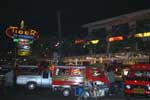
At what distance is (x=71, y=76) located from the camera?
2523cm

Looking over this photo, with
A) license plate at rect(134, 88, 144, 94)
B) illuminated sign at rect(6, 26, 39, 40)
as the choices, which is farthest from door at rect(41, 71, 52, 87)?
illuminated sign at rect(6, 26, 39, 40)

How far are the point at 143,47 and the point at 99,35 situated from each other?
22611 mm

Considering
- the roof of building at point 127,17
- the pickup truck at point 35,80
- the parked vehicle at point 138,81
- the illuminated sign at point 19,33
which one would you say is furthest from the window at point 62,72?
the roof of building at point 127,17

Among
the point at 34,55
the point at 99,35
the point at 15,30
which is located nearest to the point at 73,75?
the point at 15,30

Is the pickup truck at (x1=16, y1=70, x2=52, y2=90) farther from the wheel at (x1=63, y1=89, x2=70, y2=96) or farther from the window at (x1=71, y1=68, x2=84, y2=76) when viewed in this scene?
the window at (x1=71, y1=68, x2=84, y2=76)

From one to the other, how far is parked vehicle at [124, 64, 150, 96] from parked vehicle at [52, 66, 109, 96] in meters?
3.60

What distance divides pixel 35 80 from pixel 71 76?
269 inches

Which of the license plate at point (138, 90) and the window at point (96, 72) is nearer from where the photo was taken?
the license plate at point (138, 90)

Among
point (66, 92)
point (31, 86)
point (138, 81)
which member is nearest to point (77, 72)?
point (66, 92)

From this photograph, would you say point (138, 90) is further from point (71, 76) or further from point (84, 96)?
point (71, 76)

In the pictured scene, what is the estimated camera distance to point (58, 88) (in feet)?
83.8

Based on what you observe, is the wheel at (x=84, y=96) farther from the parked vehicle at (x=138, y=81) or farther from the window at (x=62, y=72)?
the window at (x=62, y=72)

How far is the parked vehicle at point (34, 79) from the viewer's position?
1211 inches

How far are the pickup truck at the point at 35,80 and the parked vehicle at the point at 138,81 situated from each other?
11.2 m
